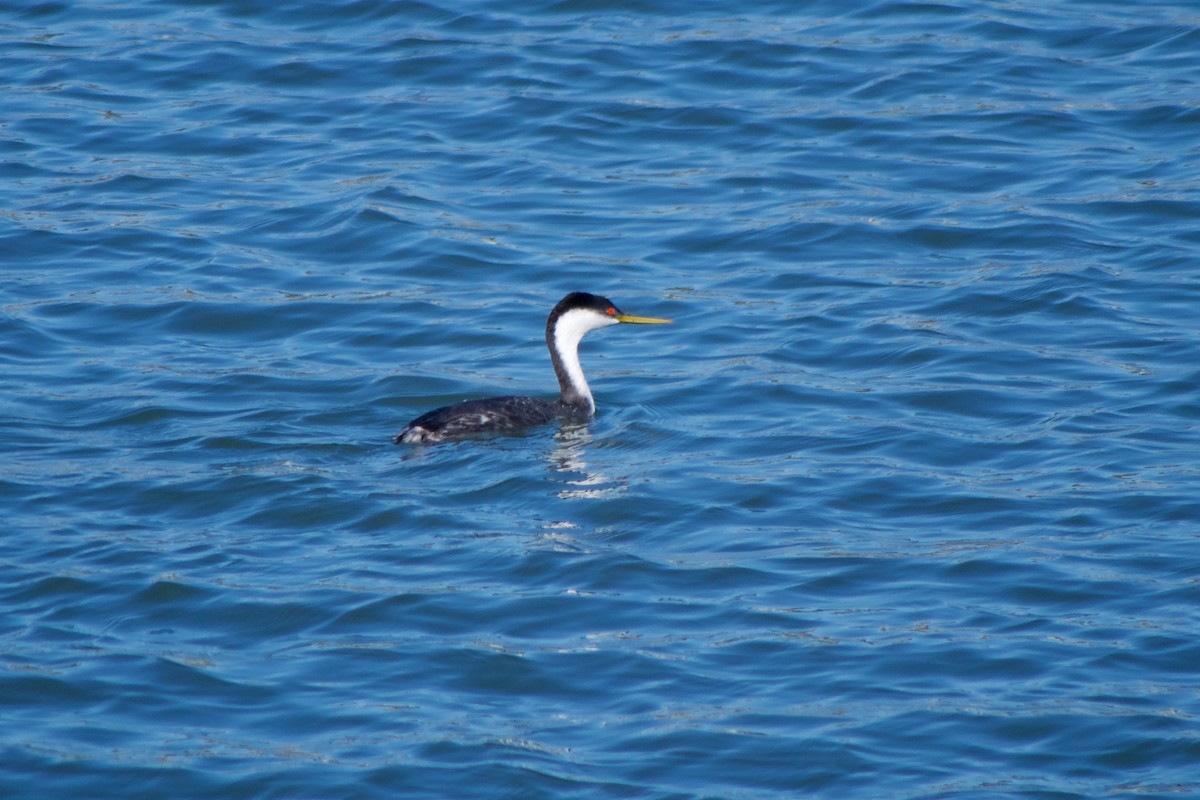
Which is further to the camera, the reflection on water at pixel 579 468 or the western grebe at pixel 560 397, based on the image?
the western grebe at pixel 560 397

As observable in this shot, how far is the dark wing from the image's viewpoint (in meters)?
10.9

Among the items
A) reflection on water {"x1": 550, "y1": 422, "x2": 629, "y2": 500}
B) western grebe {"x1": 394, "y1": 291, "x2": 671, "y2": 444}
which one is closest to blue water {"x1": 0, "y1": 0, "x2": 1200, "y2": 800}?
reflection on water {"x1": 550, "y1": 422, "x2": 629, "y2": 500}

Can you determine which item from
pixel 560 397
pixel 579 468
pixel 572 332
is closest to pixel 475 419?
pixel 579 468

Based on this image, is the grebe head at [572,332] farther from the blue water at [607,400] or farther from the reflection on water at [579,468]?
the blue water at [607,400]

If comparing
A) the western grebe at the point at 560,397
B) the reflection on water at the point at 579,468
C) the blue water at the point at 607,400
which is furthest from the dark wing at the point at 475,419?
the reflection on water at the point at 579,468

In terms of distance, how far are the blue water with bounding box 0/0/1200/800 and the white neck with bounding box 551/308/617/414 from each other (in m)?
0.35

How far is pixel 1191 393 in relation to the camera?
11.5 m

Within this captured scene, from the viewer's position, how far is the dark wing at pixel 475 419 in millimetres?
10906

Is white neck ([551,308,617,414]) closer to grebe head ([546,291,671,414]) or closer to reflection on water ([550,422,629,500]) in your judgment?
grebe head ([546,291,671,414])

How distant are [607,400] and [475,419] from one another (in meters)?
1.59

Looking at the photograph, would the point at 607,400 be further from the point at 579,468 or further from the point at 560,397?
the point at 579,468

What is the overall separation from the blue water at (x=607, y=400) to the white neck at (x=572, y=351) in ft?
1.16

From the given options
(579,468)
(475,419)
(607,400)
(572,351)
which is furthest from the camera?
(607,400)

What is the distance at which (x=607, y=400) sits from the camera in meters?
12.4
